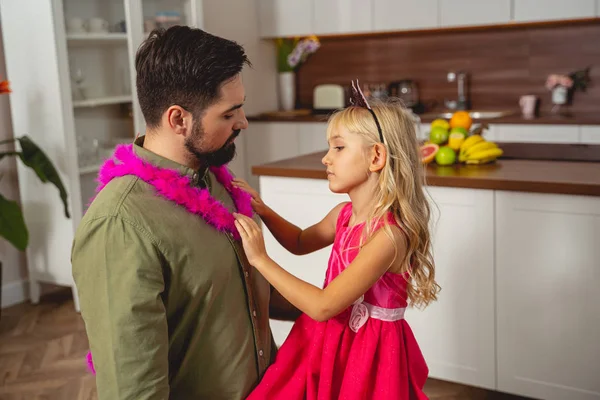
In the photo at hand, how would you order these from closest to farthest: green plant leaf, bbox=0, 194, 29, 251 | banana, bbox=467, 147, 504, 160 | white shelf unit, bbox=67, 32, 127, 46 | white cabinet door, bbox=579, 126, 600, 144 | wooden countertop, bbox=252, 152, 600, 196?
1. wooden countertop, bbox=252, 152, 600, 196
2. banana, bbox=467, 147, 504, 160
3. green plant leaf, bbox=0, 194, 29, 251
4. white shelf unit, bbox=67, 32, 127, 46
5. white cabinet door, bbox=579, 126, 600, 144

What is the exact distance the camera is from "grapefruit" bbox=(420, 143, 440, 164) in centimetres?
257

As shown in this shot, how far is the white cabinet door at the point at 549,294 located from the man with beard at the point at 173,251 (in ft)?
3.62

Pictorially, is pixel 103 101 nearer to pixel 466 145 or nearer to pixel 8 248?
pixel 8 248

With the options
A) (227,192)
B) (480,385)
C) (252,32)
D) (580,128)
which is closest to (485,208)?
(480,385)

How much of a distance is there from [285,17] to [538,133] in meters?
2.05

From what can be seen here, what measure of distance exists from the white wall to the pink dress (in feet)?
9.28

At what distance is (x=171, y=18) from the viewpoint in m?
4.30

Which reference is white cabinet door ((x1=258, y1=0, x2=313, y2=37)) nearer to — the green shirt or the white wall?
the white wall

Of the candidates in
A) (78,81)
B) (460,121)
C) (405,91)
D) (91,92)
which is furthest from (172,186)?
(405,91)

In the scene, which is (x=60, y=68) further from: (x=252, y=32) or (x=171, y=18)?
(x=252, y=32)

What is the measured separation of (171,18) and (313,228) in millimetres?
2878

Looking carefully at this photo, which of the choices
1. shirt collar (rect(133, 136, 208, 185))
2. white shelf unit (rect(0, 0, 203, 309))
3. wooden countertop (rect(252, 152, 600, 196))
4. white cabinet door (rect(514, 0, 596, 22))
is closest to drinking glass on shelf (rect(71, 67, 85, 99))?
white shelf unit (rect(0, 0, 203, 309))

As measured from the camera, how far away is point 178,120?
1.38 metres

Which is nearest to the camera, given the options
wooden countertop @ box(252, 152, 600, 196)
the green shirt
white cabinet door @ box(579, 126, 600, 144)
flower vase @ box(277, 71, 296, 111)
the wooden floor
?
the green shirt
